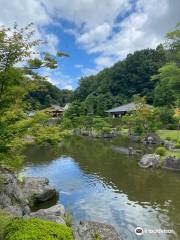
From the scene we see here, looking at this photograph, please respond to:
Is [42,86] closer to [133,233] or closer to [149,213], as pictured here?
[133,233]

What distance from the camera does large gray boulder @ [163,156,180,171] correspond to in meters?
21.7

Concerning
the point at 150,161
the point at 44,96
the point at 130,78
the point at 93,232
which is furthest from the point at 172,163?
the point at 130,78

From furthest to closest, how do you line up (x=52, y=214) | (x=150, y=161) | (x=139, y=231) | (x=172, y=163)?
(x=150, y=161), (x=172, y=163), (x=139, y=231), (x=52, y=214)

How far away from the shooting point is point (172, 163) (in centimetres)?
2206

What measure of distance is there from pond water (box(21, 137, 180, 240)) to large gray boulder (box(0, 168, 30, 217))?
2.82 metres

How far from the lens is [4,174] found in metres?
11.5

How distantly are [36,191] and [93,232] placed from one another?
6.60 metres

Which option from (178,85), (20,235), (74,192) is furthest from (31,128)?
(178,85)

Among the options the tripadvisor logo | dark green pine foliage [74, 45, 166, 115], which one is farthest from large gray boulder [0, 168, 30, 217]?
dark green pine foliage [74, 45, 166, 115]

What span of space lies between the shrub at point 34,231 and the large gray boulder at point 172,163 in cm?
1599

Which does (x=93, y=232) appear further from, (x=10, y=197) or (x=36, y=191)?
(x=36, y=191)

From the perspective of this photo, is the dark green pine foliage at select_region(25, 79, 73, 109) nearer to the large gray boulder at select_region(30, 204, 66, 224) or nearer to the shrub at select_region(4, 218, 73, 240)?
the shrub at select_region(4, 218, 73, 240)

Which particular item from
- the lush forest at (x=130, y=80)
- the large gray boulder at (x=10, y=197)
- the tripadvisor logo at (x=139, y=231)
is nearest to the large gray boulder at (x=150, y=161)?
the tripadvisor logo at (x=139, y=231)

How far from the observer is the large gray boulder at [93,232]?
29.6ft
